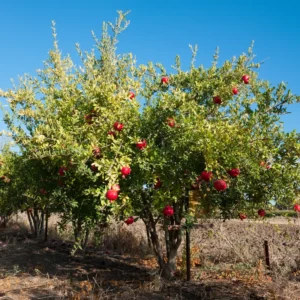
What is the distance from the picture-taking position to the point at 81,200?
6625mm

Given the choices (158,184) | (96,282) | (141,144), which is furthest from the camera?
(96,282)

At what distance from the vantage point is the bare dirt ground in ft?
19.8

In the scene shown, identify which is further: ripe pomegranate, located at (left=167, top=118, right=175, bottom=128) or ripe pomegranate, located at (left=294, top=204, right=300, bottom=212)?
ripe pomegranate, located at (left=294, top=204, right=300, bottom=212)

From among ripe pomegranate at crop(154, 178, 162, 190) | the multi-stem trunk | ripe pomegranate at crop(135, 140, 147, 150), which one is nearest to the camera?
ripe pomegranate at crop(135, 140, 147, 150)

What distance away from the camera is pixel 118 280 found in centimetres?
750

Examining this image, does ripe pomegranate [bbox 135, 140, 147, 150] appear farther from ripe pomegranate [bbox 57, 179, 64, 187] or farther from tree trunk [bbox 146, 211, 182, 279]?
tree trunk [bbox 146, 211, 182, 279]

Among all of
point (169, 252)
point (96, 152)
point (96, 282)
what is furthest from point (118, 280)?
point (96, 152)

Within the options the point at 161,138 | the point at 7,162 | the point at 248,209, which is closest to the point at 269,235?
the point at 248,209

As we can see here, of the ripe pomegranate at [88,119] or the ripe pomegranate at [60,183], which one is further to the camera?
the ripe pomegranate at [60,183]

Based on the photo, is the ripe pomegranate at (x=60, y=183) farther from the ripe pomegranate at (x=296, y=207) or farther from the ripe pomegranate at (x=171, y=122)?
the ripe pomegranate at (x=296, y=207)

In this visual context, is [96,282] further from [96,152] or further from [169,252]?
[96,152]

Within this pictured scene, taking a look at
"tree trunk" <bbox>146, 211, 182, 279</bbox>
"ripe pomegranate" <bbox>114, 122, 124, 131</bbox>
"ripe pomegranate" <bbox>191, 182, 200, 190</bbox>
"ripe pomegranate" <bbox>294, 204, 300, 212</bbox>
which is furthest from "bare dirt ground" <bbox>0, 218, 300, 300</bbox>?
"ripe pomegranate" <bbox>114, 122, 124, 131</bbox>

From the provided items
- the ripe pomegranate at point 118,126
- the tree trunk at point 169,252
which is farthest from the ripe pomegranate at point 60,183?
the tree trunk at point 169,252

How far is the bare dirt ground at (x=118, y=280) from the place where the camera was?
6031 millimetres
